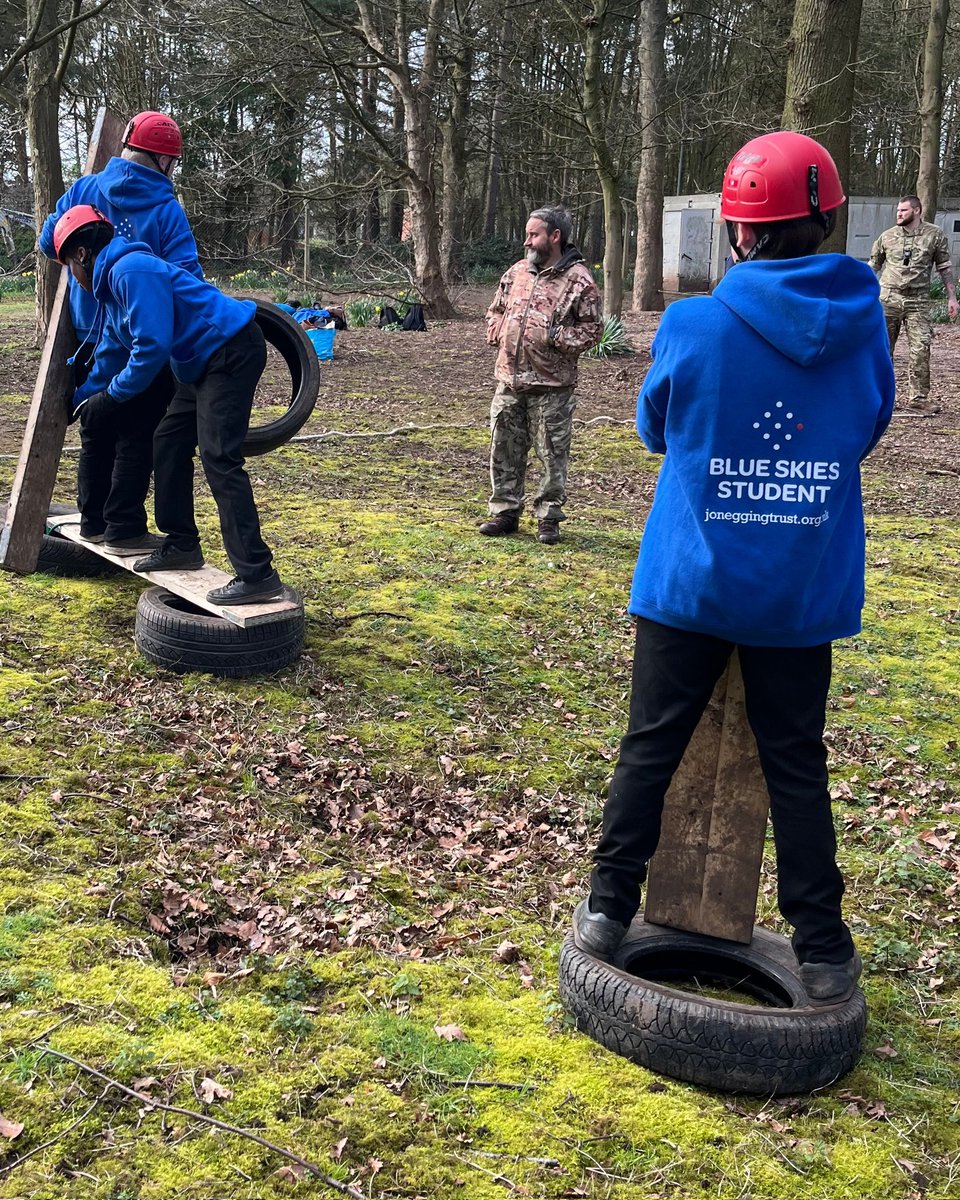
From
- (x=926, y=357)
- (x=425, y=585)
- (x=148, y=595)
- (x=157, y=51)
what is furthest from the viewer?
(x=157, y=51)

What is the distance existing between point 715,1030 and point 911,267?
39.2ft

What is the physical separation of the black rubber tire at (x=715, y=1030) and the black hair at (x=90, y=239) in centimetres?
429

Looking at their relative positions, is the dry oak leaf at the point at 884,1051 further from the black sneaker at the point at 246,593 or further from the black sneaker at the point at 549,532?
the black sneaker at the point at 549,532

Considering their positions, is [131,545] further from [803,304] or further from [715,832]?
[803,304]

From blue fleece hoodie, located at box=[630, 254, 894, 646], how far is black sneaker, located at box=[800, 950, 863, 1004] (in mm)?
912

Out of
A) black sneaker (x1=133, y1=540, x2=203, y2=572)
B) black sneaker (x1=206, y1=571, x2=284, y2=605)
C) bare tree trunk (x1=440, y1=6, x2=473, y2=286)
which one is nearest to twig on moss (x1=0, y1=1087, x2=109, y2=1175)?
black sneaker (x1=206, y1=571, x2=284, y2=605)

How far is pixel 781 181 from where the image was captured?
281cm

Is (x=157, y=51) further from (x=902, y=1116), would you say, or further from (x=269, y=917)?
(x=902, y=1116)

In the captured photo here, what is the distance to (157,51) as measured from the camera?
20984 millimetres

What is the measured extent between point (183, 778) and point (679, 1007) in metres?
2.45

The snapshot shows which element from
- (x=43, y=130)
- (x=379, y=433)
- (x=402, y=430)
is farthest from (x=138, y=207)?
(x=43, y=130)

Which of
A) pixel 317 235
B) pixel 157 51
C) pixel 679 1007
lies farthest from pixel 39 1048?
pixel 317 235

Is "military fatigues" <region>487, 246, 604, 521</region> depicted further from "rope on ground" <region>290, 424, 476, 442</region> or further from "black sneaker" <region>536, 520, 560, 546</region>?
"rope on ground" <region>290, 424, 476, 442</region>

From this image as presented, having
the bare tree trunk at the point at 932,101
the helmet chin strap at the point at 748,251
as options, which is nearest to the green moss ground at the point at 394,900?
the helmet chin strap at the point at 748,251
